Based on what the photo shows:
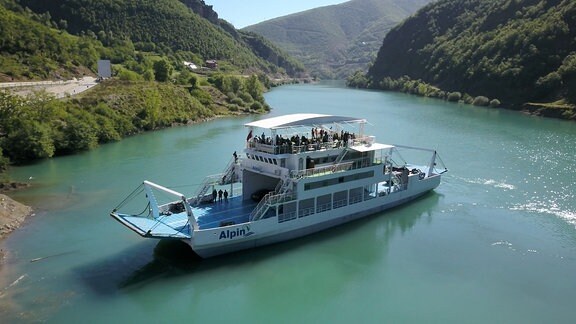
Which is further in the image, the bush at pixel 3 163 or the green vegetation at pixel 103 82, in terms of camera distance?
the green vegetation at pixel 103 82

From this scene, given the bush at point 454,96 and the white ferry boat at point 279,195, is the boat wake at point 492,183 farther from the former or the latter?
the bush at point 454,96

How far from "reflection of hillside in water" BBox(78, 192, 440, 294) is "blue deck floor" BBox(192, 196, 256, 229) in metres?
1.70

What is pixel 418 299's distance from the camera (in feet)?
65.4

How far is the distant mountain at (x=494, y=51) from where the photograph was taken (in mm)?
91812

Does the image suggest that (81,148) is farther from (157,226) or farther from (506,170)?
(506,170)

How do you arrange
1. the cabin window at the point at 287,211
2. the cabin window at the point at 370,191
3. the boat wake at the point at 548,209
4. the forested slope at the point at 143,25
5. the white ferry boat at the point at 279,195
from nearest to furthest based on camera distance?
the white ferry boat at the point at 279,195
the cabin window at the point at 287,211
the cabin window at the point at 370,191
the boat wake at the point at 548,209
the forested slope at the point at 143,25

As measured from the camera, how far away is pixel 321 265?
23.0 m

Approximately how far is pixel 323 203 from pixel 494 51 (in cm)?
9759

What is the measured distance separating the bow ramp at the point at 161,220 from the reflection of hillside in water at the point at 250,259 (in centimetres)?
145

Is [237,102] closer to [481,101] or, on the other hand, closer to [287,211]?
[481,101]

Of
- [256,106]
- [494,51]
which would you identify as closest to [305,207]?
[256,106]

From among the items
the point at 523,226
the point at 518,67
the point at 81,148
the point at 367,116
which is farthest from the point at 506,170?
the point at 518,67

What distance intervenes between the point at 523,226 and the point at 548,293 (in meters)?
8.64

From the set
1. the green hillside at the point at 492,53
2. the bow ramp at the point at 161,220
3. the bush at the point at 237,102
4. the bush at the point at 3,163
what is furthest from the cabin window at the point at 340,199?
the green hillside at the point at 492,53
